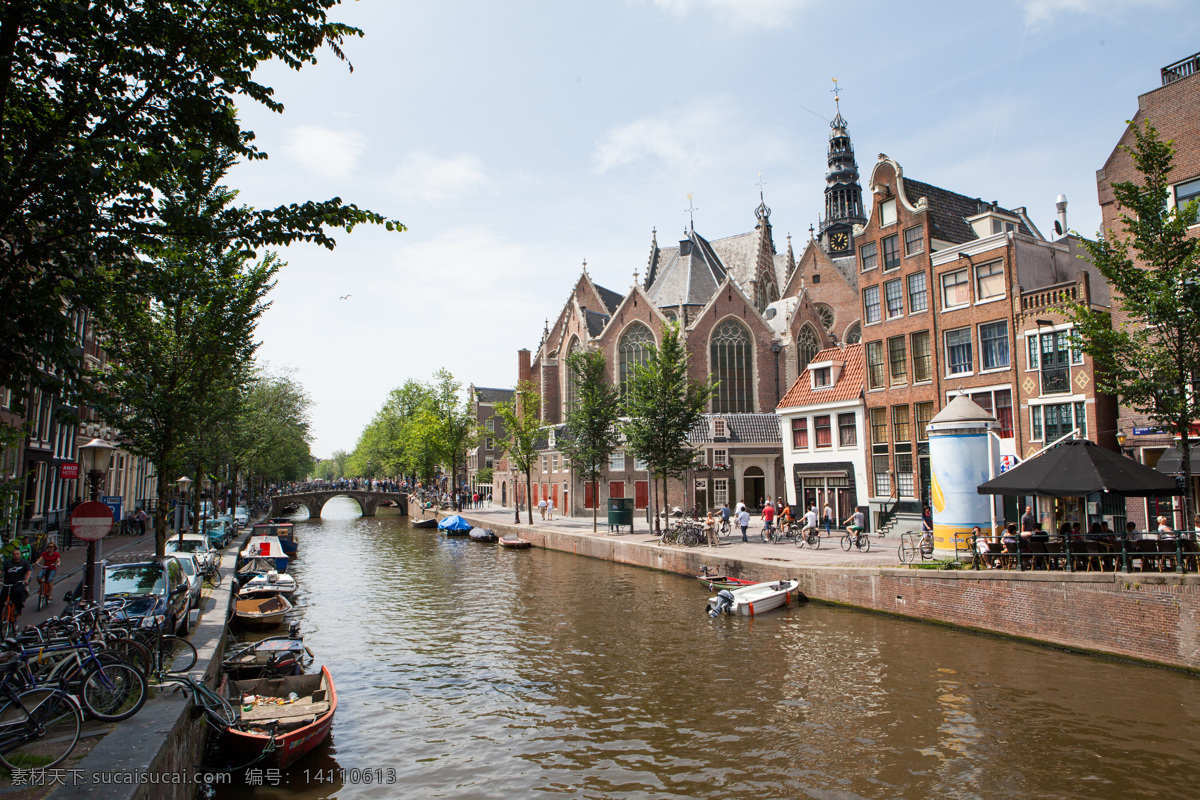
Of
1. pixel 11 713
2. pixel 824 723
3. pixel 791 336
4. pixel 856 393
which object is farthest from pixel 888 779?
pixel 791 336

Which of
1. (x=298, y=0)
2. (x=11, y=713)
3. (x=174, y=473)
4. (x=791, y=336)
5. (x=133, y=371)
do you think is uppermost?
(x=791, y=336)

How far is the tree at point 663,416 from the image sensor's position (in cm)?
3559

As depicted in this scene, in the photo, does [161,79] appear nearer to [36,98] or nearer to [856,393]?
[36,98]

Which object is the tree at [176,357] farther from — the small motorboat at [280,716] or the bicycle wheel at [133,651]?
the bicycle wheel at [133,651]

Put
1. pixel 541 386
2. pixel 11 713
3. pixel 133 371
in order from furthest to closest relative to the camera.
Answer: pixel 541 386 → pixel 133 371 → pixel 11 713

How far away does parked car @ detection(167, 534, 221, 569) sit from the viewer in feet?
80.7

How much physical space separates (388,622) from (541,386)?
137 ft

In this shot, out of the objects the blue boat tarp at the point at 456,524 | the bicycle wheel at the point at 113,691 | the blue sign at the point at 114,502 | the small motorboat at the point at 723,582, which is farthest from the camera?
the blue boat tarp at the point at 456,524

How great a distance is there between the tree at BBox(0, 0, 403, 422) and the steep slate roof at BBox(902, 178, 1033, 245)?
96.0 ft

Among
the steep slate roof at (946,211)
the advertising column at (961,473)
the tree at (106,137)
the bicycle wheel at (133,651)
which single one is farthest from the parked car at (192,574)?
the steep slate roof at (946,211)

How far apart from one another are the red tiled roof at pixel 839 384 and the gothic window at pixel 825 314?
1847 cm

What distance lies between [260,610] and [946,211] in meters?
31.7

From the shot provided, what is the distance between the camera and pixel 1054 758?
10.6 meters

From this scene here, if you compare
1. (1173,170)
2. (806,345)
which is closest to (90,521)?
(1173,170)
